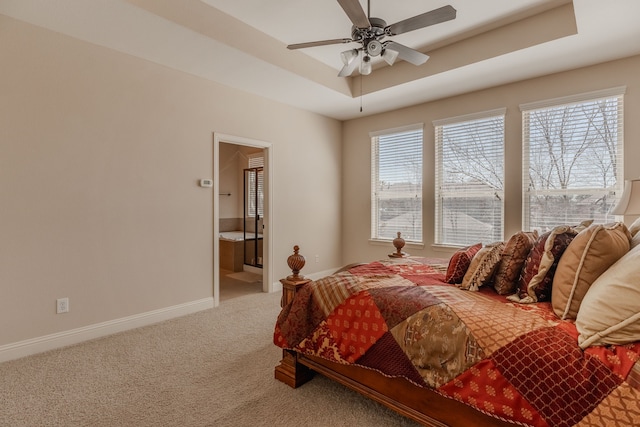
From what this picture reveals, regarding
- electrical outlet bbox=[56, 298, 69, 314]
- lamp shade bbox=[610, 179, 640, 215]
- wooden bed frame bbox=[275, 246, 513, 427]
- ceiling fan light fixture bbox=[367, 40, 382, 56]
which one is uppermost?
ceiling fan light fixture bbox=[367, 40, 382, 56]

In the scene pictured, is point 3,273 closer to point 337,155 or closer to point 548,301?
point 548,301

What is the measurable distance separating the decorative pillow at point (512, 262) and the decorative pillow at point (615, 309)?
572 mm

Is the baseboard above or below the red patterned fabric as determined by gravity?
below

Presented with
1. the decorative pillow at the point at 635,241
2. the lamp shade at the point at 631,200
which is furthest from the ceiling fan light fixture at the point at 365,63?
the lamp shade at the point at 631,200

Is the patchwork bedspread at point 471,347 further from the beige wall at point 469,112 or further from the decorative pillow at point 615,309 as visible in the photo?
the beige wall at point 469,112

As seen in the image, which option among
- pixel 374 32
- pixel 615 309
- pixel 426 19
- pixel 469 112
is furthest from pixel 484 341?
pixel 469 112

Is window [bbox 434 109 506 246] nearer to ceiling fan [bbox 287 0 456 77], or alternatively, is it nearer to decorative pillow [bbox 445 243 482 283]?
ceiling fan [bbox 287 0 456 77]

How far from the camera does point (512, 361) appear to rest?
137cm

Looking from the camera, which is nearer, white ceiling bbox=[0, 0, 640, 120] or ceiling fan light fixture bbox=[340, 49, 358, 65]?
white ceiling bbox=[0, 0, 640, 120]

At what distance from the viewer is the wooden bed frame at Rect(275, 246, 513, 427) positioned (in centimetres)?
153

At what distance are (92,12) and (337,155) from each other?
385cm

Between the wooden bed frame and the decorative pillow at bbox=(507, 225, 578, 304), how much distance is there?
2.32ft

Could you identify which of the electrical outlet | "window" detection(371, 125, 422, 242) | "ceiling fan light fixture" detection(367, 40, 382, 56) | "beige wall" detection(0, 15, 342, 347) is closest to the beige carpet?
the electrical outlet

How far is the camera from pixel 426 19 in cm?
234
